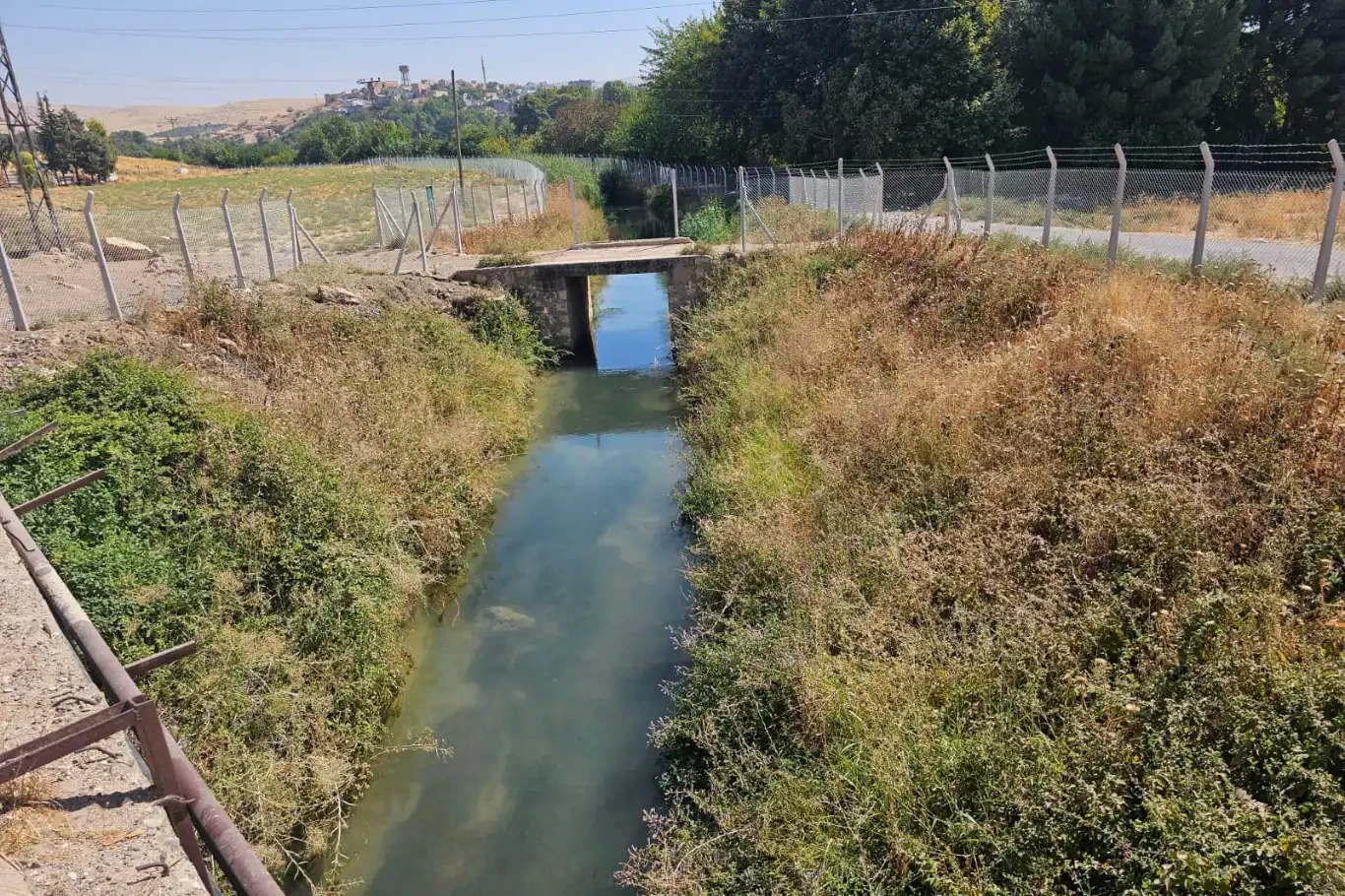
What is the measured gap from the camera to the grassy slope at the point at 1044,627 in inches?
160

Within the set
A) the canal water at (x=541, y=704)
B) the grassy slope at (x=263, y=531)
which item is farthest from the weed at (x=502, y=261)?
the canal water at (x=541, y=704)

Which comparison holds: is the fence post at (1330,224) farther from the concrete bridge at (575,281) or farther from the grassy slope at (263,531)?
the concrete bridge at (575,281)

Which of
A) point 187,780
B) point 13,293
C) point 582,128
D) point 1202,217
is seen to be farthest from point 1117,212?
point 582,128

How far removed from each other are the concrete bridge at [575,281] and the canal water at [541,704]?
22.0 ft

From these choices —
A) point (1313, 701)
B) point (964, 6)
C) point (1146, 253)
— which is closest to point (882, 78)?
point (964, 6)

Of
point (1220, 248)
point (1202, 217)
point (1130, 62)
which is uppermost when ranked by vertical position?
point (1130, 62)

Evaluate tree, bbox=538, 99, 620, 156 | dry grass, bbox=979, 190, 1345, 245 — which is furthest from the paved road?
tree, bbox=538, 99, 620, 156

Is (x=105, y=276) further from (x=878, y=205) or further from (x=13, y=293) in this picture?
(x=878, y=205)

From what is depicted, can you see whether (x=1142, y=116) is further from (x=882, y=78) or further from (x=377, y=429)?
(x=377, y=429)

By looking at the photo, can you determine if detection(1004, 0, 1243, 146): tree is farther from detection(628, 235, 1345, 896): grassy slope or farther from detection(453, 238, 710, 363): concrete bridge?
detection(628, 235, 1345, 896): grassy slope

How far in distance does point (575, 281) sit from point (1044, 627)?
51.2 ft

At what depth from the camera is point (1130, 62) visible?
25.1m

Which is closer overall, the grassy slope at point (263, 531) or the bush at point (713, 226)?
the grassy slope at point (263, 531)

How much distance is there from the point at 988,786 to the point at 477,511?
747 centimetres
